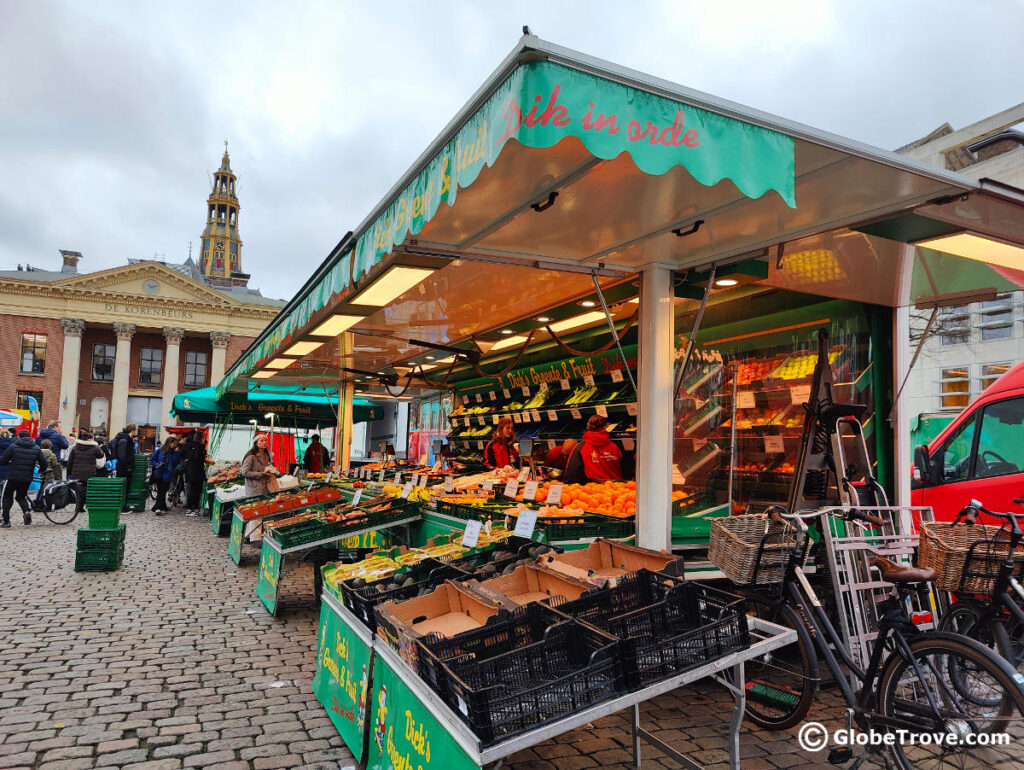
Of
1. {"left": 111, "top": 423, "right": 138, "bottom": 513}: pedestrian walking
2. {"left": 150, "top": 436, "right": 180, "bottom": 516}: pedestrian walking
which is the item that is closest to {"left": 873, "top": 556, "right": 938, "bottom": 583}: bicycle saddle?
{"left": 111, "top": 423, "right": 138, "bottom": 513}: pedestrian walking

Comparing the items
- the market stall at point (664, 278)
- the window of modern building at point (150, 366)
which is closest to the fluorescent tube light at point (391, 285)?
the market stall at point (664, 278)

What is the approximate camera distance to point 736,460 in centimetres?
608

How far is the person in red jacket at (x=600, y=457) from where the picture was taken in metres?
7.54

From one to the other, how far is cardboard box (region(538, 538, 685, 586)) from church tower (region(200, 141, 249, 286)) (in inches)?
4859

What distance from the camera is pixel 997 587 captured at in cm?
352

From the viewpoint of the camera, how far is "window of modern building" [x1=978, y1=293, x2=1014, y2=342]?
24.9m

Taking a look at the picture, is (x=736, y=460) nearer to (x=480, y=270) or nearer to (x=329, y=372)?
(x=480, y=270)

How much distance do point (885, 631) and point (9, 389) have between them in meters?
53.7

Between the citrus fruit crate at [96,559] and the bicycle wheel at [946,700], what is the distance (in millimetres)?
8593

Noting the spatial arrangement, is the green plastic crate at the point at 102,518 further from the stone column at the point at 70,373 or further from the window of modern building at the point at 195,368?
the window of modern building at the point at 195,368

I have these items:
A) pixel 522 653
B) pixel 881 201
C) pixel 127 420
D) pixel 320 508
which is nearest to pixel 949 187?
pixel 881 201

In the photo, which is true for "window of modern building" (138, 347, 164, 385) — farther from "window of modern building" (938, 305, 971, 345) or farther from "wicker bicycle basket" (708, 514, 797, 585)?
"wicker bicycle basket" (708, 514, 797, 585)

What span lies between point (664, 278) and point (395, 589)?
10.00 ft

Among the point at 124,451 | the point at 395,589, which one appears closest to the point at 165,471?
the point at 124,451
